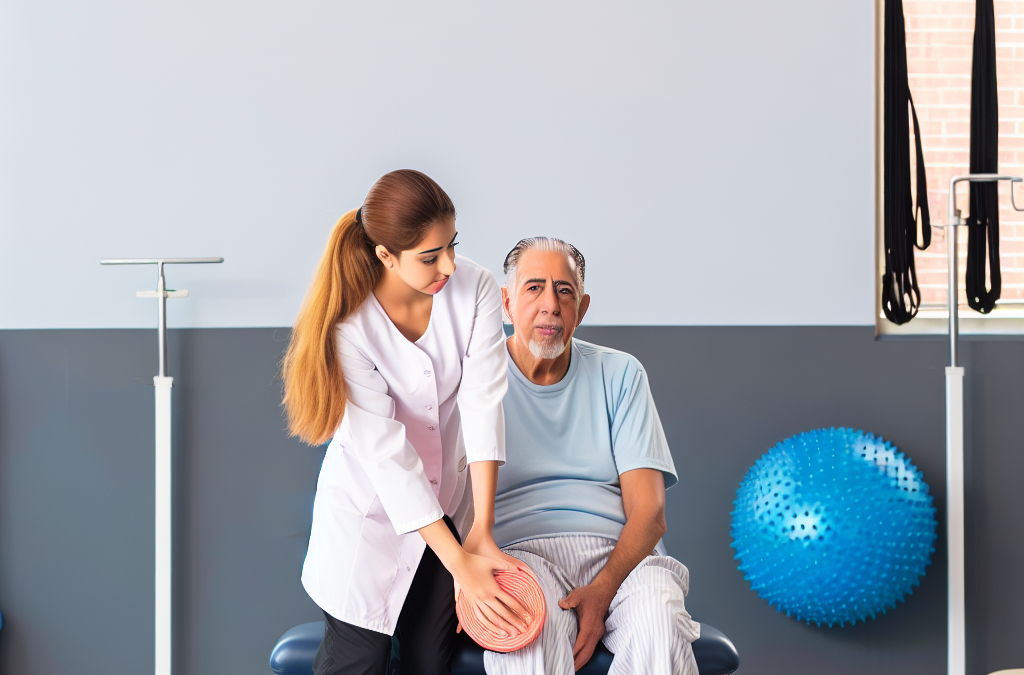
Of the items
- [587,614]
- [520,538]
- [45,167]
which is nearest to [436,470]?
[520,538]

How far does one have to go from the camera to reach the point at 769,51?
2.35 meters

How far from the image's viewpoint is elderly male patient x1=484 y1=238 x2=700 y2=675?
1541 millimetres

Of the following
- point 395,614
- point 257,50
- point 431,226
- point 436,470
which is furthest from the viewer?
point 257,50

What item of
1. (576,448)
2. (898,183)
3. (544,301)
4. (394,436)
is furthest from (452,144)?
(898,183)

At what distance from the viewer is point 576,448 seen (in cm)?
174

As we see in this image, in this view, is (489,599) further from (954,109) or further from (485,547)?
(954,109)

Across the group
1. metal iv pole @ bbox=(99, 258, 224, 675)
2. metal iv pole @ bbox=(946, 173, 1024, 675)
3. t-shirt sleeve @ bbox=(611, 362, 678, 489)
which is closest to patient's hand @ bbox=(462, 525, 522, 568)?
t-shirt sleeve @ bbox=(611, 362, 678, 489)

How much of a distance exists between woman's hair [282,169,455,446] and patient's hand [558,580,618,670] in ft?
1.82

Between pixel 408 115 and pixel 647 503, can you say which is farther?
pixel 408 115

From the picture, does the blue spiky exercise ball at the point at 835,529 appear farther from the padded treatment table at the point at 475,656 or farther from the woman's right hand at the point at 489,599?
the woman's right hand at the point at 489,599

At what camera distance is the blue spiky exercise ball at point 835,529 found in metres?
1.90

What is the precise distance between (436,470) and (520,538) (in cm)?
24

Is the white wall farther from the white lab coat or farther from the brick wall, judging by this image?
the white lab coat

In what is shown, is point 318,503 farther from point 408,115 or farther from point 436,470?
point 408,115
